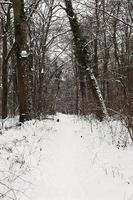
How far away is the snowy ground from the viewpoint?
5.04m

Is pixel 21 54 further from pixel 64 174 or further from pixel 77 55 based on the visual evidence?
pixel 64 174

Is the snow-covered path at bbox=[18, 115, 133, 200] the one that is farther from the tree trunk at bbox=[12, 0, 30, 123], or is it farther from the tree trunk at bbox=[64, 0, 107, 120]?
the tree trunk at bbox=[64, 0, 107, 120]

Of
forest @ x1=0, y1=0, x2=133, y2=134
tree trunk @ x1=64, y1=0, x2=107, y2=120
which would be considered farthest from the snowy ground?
tree trunk @ x1=64, y1=0, x2=107, y2=120

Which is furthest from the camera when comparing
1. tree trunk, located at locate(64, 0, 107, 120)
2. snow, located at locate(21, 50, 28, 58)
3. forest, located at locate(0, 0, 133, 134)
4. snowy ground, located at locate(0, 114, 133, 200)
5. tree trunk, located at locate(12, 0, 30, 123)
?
tree trunk, located at locate(64, 0, 107, 120)

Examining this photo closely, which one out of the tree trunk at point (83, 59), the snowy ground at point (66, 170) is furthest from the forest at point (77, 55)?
the snowy ground at point (66, 170)

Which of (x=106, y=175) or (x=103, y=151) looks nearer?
Result: (x=106, y=175)

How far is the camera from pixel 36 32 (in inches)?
895

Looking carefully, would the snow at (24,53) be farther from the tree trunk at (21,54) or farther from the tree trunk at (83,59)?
the tree trunk at (83,59)

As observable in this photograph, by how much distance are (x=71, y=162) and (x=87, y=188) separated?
1.79 metres

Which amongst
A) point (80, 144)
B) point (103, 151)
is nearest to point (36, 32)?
point (80, 144)

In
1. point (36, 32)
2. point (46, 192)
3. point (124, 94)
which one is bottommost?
point (46, 192)

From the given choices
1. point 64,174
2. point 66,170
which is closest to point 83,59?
point 66,170

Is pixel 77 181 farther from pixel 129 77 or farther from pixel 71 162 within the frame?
pixel 129 77

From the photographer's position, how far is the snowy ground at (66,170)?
504 cm
